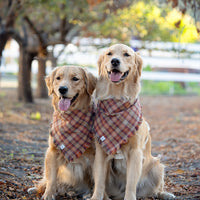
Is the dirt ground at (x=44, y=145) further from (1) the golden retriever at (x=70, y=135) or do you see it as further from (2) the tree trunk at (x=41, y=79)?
(2) the tree trunk at (x=41, y=79)

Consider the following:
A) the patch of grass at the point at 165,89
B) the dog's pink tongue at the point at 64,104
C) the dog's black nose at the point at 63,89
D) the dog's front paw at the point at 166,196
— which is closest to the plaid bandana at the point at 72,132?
the dog's pink tongue at the point at 64,104

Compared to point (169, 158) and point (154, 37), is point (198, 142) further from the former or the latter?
point (154, 37)

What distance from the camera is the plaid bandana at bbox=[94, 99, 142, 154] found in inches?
163

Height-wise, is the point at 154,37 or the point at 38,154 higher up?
the point at 154,37

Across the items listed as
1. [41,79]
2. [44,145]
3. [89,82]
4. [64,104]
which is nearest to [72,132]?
[64,104]

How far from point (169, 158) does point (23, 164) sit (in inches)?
107

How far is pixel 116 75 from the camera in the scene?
4.31 metres

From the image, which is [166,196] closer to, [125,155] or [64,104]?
[125,155]

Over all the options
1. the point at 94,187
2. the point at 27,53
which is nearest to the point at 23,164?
the point at 94,187

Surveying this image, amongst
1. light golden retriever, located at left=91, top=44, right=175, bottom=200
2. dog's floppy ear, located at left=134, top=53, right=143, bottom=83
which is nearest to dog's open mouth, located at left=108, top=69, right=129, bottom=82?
light golden retriever, located at left=91, top=44, right=175, bottom=200

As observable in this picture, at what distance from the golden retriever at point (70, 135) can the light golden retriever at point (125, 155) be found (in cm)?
19

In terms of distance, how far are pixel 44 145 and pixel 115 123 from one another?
3397 mm

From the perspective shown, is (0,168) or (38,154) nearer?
(0,168)

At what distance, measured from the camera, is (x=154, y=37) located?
41.3 feet
